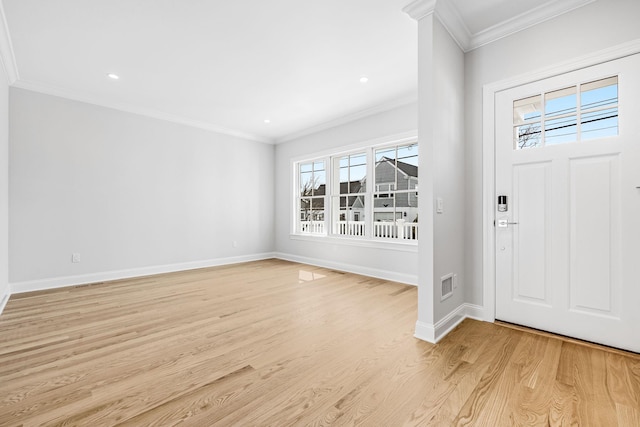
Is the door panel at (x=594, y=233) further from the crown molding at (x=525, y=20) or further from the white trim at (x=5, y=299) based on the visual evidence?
the white trim at (x=5, y=299)

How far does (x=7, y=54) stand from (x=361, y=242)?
495 cm

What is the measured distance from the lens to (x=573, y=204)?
2.23m

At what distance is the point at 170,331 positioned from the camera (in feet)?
8.09

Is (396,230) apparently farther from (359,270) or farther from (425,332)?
(425,332)

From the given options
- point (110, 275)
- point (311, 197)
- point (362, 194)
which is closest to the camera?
point (110, 275)

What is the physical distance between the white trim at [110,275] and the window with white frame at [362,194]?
6.13 ft

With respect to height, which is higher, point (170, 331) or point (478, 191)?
point (478, 191)

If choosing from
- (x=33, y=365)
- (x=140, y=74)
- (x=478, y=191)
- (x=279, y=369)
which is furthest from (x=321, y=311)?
(x=140, y=74)

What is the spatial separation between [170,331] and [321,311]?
1.43 metres

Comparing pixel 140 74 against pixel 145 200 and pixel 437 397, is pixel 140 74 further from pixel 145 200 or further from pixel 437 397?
pixel 437 397

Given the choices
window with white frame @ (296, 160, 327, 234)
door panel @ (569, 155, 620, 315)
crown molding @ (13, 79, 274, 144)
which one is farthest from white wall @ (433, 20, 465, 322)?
crown molding @ (13, 79, 274, 144)

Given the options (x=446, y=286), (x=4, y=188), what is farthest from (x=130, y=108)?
(x=446, y=286)

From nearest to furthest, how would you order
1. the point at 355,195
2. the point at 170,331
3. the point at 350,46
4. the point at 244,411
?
the point at 244,411, the point at 170,331, the point at 350,46, the point at 355,195

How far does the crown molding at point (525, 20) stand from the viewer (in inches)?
88.0
